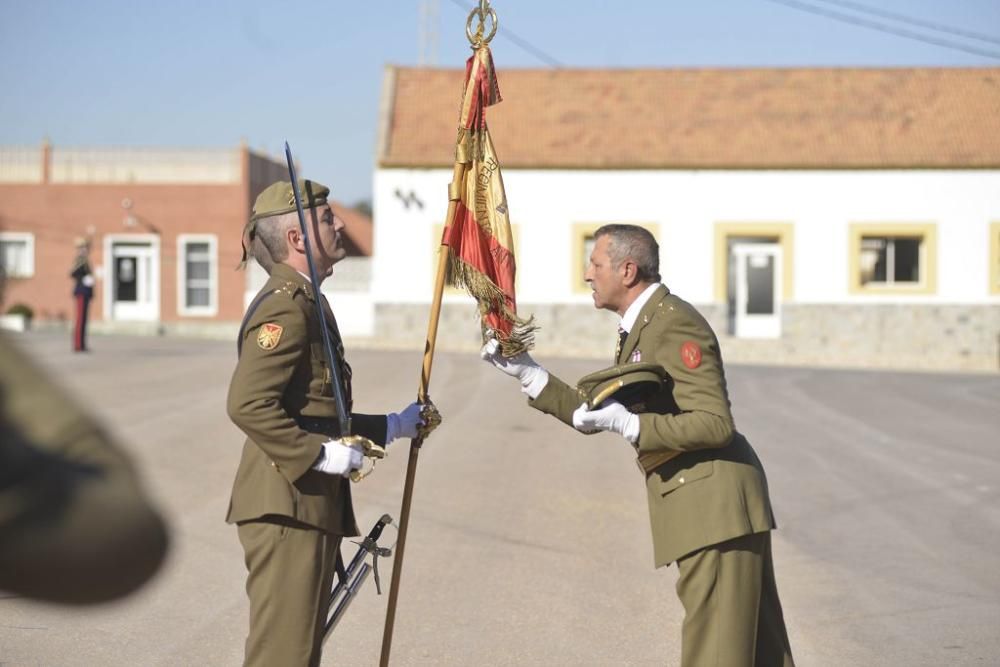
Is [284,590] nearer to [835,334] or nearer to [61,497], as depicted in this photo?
[61,497]

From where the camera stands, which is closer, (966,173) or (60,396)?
(60,396)

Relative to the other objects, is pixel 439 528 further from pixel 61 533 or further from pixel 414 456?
pixel 61 533

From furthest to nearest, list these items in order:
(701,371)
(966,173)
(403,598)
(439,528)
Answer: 1. (966,173)
2. (439,528)
3. (403,598)
4. (701,371)

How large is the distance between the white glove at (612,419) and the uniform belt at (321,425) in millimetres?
785

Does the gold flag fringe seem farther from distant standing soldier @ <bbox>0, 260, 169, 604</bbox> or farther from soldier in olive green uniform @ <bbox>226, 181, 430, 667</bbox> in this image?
distant standing soldier @ <bbox>0, 260, 169, 604</bbox>

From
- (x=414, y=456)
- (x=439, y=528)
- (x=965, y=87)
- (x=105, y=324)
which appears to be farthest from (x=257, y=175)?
(x=414, y=456)

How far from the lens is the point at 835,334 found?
101 feet

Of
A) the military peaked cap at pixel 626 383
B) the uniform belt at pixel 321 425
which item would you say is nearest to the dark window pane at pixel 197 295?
the uniform belt at pixel 321 425

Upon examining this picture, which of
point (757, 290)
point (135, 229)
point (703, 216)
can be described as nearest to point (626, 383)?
point (703, 216)

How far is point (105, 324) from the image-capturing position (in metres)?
37.4

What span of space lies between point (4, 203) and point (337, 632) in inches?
1410

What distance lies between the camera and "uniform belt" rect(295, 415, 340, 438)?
397cm

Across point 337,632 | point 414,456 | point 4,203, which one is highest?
point 4,203

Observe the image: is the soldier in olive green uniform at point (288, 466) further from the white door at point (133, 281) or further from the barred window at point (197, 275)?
the white door at point (133, 281)
